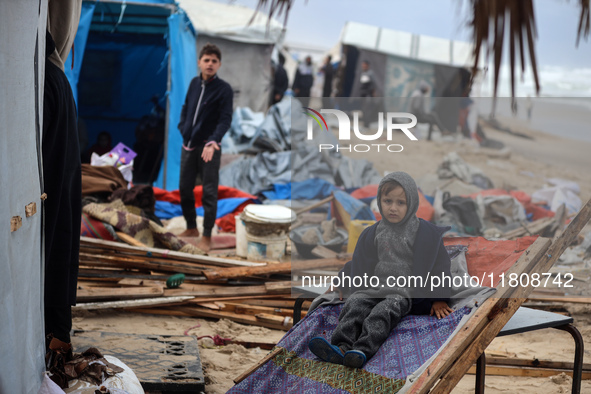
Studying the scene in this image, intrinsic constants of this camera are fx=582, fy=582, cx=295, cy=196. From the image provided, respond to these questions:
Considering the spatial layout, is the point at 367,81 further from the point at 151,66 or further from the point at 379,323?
the point at 379,323

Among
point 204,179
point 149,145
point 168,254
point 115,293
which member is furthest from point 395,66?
point 115,293

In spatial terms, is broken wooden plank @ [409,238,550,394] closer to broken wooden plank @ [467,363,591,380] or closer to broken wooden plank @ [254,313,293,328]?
broken wooden plank @ [467,363,591,380]

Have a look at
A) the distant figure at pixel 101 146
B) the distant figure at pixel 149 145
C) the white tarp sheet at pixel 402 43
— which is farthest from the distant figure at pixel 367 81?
the distant figure at pixel 101 146

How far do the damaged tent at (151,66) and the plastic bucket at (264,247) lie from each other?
9.88 ft

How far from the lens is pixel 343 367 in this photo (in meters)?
2.98

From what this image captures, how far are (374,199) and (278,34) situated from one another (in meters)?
10.5

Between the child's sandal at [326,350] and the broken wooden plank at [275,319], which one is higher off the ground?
the child's sandal at [326,350]

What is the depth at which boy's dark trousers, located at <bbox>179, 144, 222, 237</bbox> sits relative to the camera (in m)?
6.63

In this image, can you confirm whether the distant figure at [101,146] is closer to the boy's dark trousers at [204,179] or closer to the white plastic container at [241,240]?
the boy's dark trousers at [204,179]

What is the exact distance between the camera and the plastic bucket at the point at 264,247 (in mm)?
→ 6406

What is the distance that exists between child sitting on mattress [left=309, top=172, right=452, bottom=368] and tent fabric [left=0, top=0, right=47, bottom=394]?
1386 mm

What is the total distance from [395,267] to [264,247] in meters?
3.28

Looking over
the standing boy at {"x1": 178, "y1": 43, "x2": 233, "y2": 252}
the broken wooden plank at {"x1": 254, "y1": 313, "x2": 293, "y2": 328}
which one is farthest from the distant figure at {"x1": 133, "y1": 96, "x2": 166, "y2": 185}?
the broken wooden plank at {"x1": 254, "y1": 313, "x2": 293, "y2": 328}

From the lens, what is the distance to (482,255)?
328 centimetres
